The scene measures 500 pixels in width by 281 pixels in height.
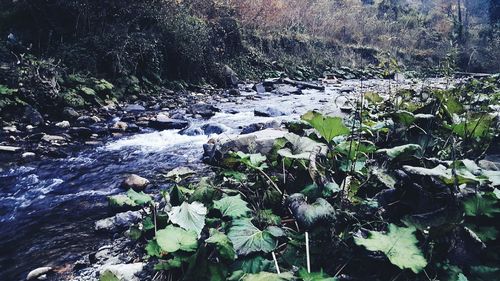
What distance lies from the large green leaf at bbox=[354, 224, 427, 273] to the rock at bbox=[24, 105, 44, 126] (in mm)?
6820

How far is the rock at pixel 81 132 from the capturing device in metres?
6.12

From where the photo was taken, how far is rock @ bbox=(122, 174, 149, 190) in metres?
3.97

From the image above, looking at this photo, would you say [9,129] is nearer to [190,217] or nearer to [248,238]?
[190,217]

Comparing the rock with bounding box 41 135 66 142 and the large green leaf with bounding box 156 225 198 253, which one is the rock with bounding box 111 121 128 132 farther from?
the large green leaf with bounding box 156 225 198 253

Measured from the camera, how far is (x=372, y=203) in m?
1.85

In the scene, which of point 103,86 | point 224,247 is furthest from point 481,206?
point 103,86

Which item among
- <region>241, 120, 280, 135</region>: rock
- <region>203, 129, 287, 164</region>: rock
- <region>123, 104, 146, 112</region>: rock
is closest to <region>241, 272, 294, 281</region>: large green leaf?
<region>203, 129, 287, 164</region>: rock

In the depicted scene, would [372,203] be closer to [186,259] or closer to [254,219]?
[254,219]

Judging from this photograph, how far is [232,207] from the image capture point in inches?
77.7

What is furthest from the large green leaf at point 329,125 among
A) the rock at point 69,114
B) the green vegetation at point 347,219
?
the rock at point 69,114

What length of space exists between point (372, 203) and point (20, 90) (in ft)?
24.8

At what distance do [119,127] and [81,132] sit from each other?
0.72m

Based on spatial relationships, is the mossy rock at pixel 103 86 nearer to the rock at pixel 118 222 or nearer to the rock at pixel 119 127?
the rock at pixel 119 127

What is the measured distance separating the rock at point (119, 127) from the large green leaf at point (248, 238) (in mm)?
5427
